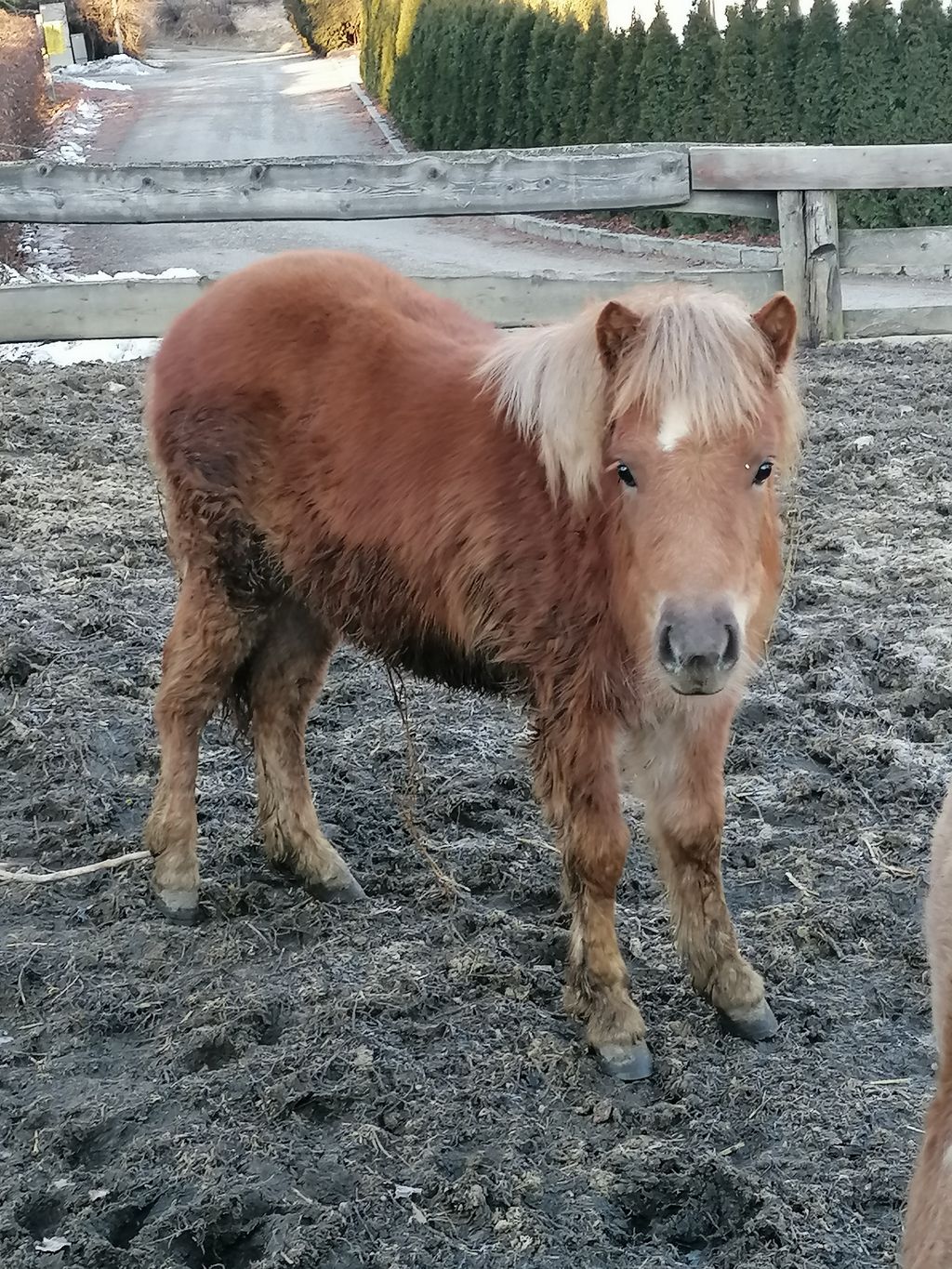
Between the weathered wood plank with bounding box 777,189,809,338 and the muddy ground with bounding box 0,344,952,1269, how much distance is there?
3444 millimetres

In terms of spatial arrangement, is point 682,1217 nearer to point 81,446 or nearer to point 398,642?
point 398,642

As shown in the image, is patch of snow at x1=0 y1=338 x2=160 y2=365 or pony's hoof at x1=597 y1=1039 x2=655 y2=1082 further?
patch of snow at x1=0 y1=338 x2=160 y2=365

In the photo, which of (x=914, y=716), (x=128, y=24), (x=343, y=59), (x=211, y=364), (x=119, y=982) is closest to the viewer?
(x=119, y=982)

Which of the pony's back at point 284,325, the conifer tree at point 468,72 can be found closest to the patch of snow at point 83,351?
the pony's back at point 284,325

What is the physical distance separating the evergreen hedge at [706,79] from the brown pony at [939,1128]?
12357mm

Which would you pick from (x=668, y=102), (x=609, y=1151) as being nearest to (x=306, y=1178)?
(x=609, y=1151)

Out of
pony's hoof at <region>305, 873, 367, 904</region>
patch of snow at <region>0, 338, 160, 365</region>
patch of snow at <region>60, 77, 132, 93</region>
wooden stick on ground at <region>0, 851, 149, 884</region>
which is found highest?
patch of snow at <region>60, 77, 132, 93</region>

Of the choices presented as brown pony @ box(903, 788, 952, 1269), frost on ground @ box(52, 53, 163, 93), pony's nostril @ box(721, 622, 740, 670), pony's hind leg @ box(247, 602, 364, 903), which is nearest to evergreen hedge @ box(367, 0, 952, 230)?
pony's hind leg @ box(247, 602, 364, 903)

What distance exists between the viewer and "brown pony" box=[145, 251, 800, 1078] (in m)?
2.44

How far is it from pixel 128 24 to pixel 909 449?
48971mm

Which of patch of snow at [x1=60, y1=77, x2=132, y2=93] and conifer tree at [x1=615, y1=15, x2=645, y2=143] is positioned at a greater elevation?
patch of snow at [x1=60, y1=77, x2=132, y2=93]

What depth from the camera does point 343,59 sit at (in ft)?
138

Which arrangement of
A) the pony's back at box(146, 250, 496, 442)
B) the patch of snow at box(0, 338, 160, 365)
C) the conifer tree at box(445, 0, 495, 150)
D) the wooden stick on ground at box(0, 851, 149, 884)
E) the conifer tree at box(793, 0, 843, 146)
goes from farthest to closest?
the conifer tree at box(445, 0, 495, 150)
the conifer tree at box(793, 0, 843, 146)
the patch of snow at box(0, 338, 160, 365)
the wooden stick on ground at box(0, 851, 149, 884)
the pony's back at box(146, 250, 496, 442)

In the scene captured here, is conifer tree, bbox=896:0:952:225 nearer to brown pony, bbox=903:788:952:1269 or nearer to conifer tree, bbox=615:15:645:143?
conifer tree, bbox=615:15:645:143
